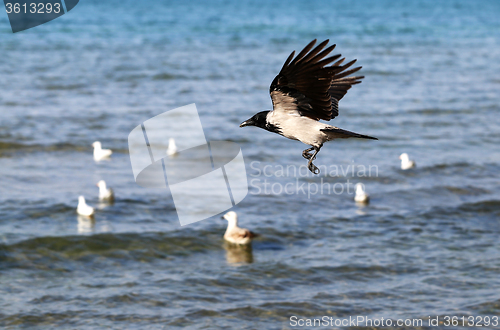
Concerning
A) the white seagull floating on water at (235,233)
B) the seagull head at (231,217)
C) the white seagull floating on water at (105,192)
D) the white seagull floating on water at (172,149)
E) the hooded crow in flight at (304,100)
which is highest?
the hooded crow in flight at (304,100)

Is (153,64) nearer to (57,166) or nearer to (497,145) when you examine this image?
(57,166)

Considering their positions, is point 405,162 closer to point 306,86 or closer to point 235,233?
point 235,233

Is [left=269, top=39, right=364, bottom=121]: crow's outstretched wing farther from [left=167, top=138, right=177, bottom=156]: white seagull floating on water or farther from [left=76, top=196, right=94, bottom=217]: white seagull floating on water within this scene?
[left=167, top=138, right=177, bottom=156]: white seagull floating on water

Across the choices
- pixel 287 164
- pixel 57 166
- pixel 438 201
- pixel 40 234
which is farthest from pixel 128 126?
pixel 438 201

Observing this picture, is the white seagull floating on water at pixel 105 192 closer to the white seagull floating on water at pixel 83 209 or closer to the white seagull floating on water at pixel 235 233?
the white seagull floating on water at pixel 83 209

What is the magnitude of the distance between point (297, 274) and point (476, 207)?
4.78 m

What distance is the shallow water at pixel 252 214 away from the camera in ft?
30.4

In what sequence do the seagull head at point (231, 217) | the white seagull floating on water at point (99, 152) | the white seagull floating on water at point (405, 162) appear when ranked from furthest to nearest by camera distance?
1. the white seagull floating on water at point (99, 152)
2. the white seagull floating on water at point (405, 162)
3. the seagull head at point (231, 217)

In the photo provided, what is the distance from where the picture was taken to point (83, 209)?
12.3 meters

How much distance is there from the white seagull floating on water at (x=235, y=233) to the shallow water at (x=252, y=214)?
0.66 feet

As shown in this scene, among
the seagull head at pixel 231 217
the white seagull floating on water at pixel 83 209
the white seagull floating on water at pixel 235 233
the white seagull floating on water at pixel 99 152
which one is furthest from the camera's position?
the white seagull floating on water at pixel 99 152

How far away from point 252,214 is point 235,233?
1498mm

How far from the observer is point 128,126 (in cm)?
1816

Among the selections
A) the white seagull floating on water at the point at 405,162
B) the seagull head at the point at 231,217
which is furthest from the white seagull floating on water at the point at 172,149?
the white seagull floating on water at the point at 405,162
